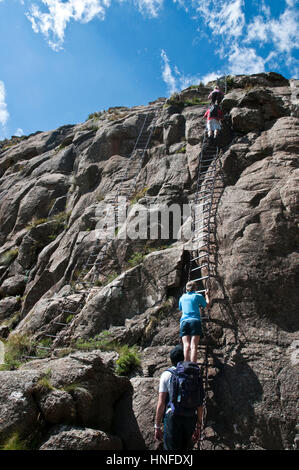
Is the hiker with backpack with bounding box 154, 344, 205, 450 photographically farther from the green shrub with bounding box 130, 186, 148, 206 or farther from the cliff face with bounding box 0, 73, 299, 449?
the green shrub with bounding box 130, 186, 148, 206

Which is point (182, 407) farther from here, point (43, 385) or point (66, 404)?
point (43, 385)

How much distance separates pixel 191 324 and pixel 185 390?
170 centimetres

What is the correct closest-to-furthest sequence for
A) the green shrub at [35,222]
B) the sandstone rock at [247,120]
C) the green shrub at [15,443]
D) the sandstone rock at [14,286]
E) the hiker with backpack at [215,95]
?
the green shrub at [15,443]
the sandstone rock at [247,120]
the hiker with backpack at [215,95]
the sandstone rock at [14,286]
the green shrub at [35,222]

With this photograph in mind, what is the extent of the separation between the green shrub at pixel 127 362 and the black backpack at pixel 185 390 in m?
2.59

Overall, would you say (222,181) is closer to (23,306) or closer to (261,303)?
(261,303)

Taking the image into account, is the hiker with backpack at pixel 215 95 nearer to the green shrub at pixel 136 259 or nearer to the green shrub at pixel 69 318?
the green shrub at pixel 136 259

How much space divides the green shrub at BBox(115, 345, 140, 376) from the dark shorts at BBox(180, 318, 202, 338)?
5.86 feet

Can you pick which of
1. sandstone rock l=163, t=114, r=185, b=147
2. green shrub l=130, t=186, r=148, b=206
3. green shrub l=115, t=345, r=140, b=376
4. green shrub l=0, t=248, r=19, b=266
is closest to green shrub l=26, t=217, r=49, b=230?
green shrub l=0, t=248, r=19, b=266

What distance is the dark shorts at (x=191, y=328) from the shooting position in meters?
6.63

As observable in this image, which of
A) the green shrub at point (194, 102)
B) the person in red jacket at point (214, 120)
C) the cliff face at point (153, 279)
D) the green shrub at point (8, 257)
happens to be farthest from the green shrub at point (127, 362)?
the green shrub at point (194, 102)

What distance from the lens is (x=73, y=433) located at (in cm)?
529

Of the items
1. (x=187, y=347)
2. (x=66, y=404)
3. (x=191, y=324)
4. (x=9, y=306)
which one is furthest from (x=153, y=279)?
(x=9, y=306)

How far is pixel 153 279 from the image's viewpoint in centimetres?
978
